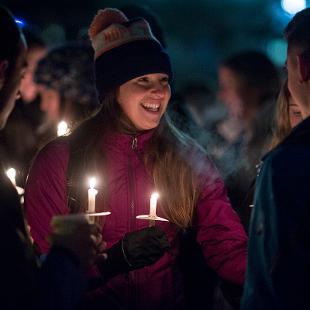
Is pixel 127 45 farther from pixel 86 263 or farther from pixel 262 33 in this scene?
pixel 262 33

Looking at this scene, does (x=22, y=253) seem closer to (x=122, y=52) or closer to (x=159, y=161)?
(x=159, y=161)

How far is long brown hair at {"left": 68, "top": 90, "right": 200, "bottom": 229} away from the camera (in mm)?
4855

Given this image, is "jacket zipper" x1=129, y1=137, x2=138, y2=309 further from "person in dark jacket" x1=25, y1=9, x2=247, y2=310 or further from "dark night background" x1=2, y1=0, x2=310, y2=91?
"dark night background" x1=2, y1=0, x2=310, y2=91

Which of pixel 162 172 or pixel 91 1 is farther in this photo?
pixel 91 1

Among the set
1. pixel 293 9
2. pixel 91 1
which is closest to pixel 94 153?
pixel 293 9

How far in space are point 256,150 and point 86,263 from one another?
3248mm

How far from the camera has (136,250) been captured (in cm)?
445

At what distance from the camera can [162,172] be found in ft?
16.4

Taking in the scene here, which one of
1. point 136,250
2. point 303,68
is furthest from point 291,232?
point 136,250

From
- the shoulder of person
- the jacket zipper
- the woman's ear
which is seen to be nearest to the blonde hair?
the jacket zipper

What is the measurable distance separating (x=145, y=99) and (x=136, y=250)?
1.24m

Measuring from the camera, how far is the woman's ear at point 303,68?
332 cm

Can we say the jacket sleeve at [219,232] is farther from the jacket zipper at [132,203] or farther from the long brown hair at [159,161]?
the jacket zipper at [132,203]

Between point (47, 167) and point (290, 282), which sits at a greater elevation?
point (47, 167)
